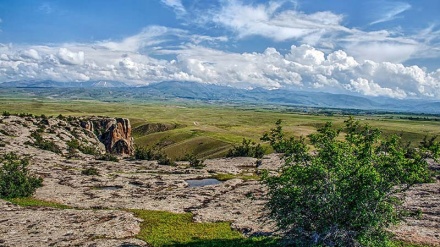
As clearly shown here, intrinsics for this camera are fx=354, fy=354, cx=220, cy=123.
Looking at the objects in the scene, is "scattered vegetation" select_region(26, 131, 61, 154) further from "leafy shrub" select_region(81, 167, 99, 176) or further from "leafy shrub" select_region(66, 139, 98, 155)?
"leafy shrub" select_region(81, 167, 99, 176)

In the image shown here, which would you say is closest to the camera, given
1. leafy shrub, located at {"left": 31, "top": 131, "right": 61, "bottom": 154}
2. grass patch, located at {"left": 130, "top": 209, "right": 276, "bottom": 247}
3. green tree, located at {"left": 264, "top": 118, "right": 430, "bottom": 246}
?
green tree, located at {"left": 264, "top": 118, "right": 430, "bottom": 246}

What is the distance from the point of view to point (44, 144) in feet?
395

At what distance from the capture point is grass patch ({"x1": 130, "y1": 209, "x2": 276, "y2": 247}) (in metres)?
39.2

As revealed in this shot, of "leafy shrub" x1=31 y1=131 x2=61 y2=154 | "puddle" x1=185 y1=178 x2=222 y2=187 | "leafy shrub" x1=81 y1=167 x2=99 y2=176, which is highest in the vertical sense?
"leafy shrub" x1=31 y1=131 x2=61 y2=154

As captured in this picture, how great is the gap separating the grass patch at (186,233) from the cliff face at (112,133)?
4299 inches

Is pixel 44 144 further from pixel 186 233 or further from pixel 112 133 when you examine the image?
pixel 186 233

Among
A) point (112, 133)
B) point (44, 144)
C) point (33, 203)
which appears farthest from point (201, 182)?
point (112, 133)

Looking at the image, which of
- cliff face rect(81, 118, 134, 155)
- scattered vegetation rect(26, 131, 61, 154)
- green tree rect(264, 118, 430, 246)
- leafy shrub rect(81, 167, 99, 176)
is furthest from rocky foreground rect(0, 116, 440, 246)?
cliff face rect(81, 118, 134, 155)

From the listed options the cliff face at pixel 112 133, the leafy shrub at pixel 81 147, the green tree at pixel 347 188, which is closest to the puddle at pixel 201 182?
the green tree at pixel 347 188

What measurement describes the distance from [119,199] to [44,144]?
69912 millimetres

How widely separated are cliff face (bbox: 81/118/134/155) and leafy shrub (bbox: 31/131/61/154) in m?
32.8

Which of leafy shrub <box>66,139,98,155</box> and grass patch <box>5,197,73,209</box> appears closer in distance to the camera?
grass patch <box>5,197,73,209</box>

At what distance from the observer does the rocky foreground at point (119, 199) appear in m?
41.9

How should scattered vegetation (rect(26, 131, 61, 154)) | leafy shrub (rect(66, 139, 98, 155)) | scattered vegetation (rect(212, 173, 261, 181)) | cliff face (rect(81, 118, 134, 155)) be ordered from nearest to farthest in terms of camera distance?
1. scattered vegetation (rect(212, 173, 261, 181))
2. scattered vegetation (rect(26, 131, 61, 154))
3. leafy shrub (rect(66, 139, 98, 155))
4. cliff face (rect(81, 118, 134, 155))
